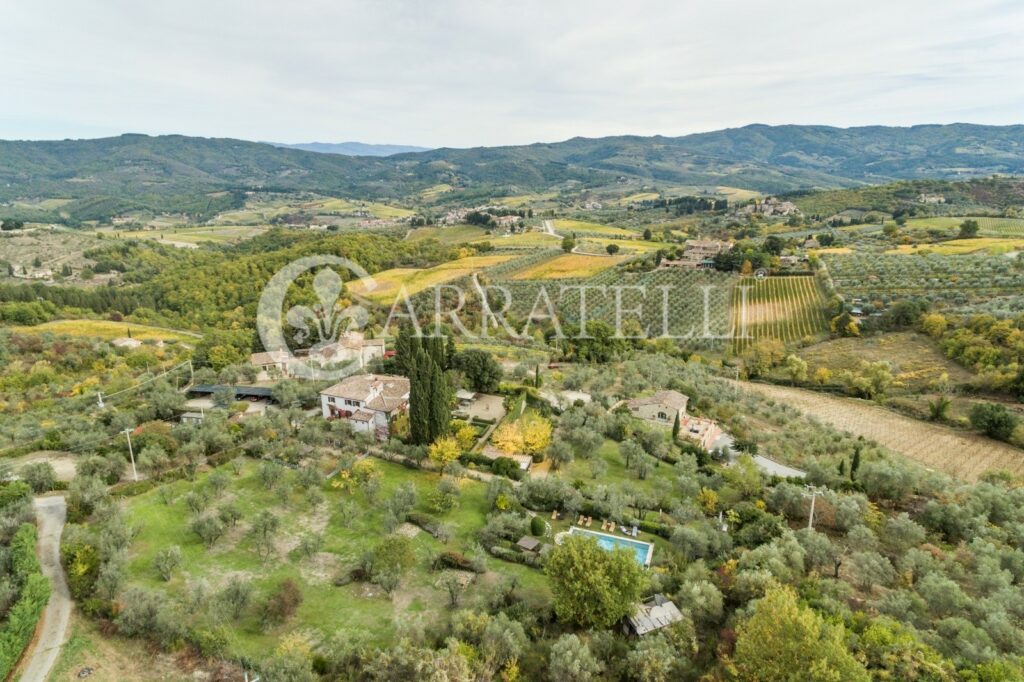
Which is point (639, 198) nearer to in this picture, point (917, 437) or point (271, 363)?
point (917, 437)

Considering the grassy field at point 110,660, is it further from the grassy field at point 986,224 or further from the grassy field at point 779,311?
the grassy field at point 986,224

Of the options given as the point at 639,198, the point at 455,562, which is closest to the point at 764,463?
the point at 455,562

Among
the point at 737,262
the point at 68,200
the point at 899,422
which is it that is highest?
the point at 68,200

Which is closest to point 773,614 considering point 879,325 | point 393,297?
point 879,325

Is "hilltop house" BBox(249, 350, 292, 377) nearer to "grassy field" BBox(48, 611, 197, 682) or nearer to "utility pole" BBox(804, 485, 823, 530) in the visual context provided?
"grassy field" BBox(48, 611, 197, 682)

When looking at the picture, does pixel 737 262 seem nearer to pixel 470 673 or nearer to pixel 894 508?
pixel 894 508

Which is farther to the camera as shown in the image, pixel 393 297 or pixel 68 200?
pixel 68 200

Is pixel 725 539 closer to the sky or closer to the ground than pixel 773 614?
closer to the ground

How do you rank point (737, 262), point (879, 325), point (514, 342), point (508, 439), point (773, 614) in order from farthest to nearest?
point (737, 262)
point (514, 342)
point (879, 325)
point (508, 439)
point (773, 614)
